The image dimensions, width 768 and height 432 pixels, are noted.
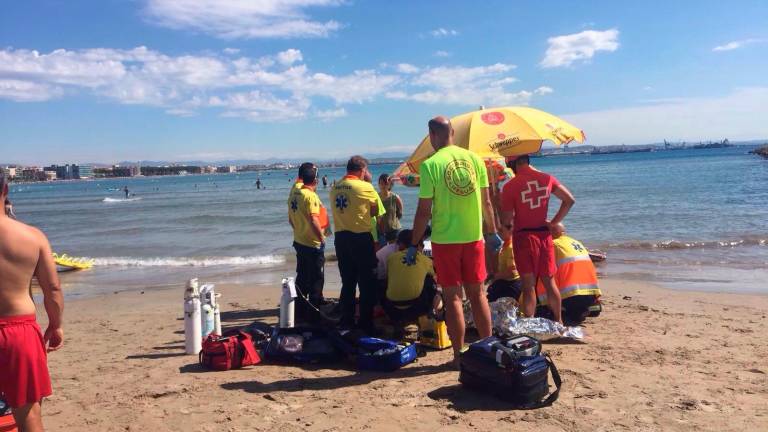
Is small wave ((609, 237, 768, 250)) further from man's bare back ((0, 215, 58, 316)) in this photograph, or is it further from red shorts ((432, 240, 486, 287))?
man's bare back ((0, 215, 58, 316))

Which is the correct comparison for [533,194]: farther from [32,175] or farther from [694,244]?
[32,175]

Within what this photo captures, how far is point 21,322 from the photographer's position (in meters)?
2.65

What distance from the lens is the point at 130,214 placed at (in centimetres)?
2941

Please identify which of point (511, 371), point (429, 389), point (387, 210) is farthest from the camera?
point (387, 210)

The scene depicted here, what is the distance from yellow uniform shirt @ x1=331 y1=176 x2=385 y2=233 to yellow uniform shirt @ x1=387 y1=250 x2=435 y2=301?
429 mm

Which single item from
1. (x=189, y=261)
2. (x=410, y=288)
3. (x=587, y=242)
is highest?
(x=410, y=288)

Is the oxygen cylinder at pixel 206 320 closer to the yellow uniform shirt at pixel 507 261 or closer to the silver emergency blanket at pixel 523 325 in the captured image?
the silver emergency blanket at pixel 523 325

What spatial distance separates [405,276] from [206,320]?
6.50 ft

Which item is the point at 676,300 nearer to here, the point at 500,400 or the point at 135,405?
the point at 500,400

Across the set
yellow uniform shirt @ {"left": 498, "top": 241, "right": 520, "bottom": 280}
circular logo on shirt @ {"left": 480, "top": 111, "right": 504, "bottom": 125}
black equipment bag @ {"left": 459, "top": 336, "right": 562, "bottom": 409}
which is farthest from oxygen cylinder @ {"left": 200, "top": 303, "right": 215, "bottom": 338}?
circular logo on shirt @ {"left": 480, "top": 111, "right": 504, "bottom": 125}

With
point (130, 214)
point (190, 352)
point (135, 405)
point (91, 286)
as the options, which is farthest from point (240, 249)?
point (130, 214)

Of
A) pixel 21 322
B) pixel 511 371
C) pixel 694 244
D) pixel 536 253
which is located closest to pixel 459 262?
pixel 511 371

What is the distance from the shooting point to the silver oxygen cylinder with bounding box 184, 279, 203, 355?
5191mm

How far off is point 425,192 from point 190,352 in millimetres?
2758
